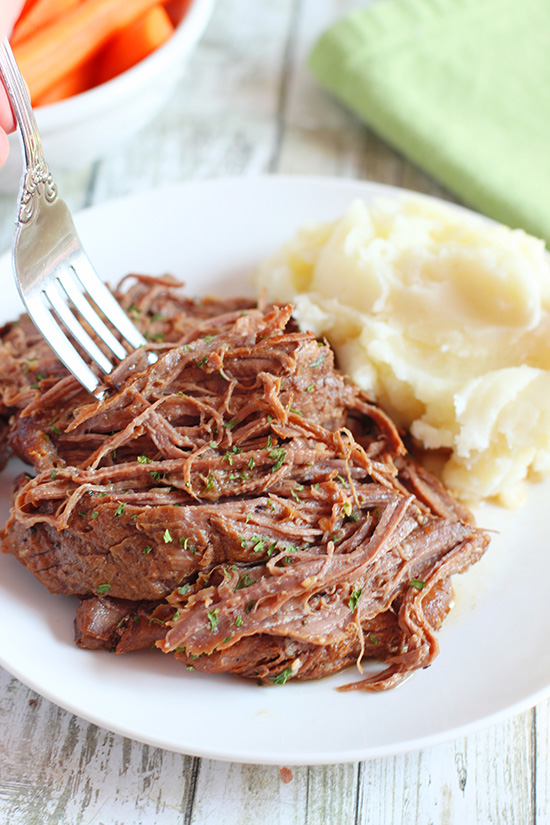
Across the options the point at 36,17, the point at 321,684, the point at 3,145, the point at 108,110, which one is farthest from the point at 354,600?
the point at 36,17

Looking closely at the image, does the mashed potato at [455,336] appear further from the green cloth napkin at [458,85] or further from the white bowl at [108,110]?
the white bowl at [108,110]

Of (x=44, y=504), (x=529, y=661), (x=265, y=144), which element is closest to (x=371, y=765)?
(x=529, y=661)

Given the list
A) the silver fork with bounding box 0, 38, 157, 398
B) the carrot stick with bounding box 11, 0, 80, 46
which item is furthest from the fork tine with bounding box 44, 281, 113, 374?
the carrot stick with bounding box 11, 0, 80, 46

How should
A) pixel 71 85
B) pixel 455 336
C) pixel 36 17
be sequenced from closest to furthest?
1. pixel 455 336
2. pixel 36 17
3. pixel 71 85

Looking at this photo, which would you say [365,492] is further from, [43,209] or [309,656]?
[43,209]

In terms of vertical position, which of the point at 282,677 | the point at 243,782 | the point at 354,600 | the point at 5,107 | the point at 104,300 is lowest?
the point at 243,782

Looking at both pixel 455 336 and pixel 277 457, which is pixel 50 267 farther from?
pixel 455 336
